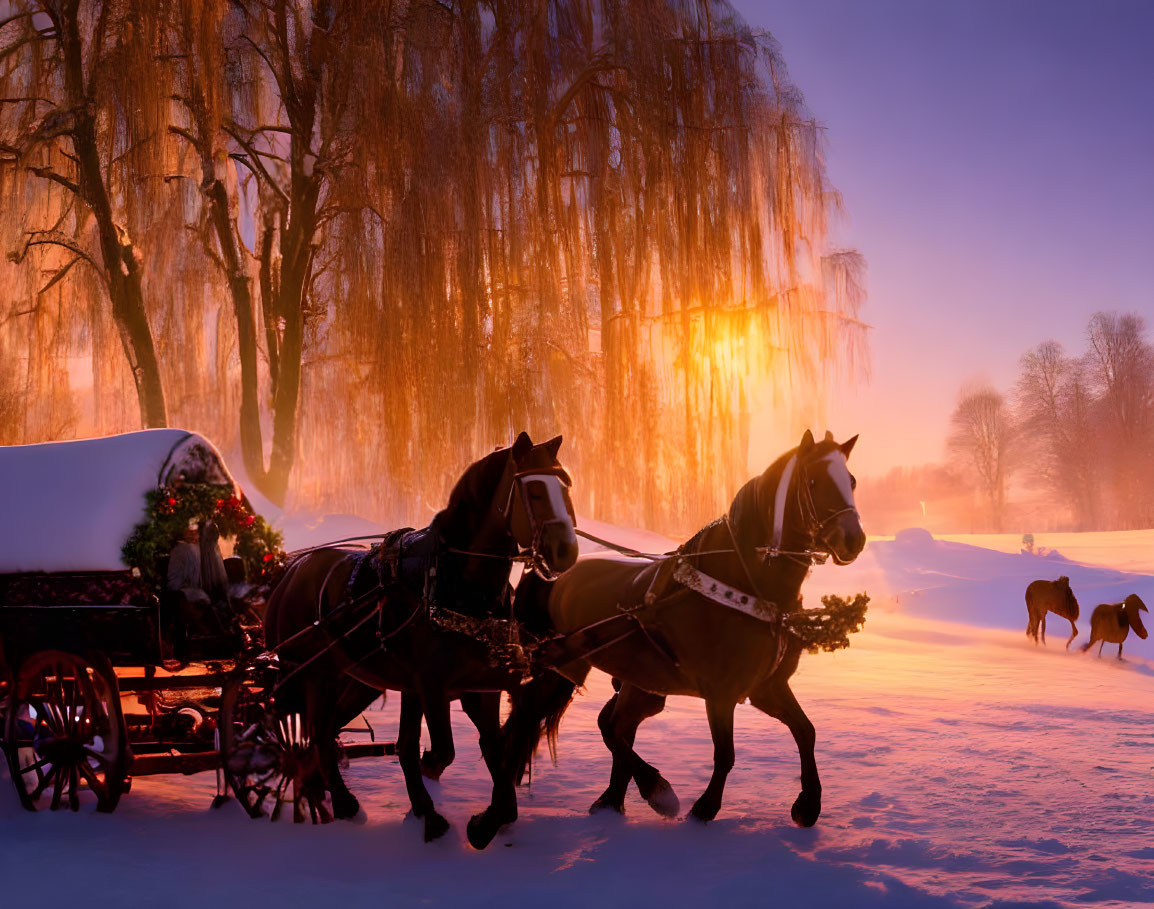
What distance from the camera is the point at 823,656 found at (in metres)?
15.8

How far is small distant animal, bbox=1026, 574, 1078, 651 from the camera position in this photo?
15.9 metres

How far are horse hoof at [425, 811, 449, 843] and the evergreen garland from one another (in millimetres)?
2054

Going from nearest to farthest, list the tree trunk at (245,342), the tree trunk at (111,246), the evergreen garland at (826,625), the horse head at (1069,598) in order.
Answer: the evergreen garland at (826,625), the tree trunk at (111,246), the tree trunk at (245,342), the horse head at (1069,598)

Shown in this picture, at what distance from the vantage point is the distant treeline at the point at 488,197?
43.1 feet

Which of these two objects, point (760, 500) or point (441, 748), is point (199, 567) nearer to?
point (441, 748)

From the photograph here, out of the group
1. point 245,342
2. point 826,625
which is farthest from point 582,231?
point 826,625

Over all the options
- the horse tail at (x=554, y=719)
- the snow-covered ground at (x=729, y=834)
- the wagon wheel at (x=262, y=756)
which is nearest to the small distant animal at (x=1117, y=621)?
the snow-covered ground at (x=729, y=834)

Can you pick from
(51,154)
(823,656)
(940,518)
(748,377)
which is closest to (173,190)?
(51,154)

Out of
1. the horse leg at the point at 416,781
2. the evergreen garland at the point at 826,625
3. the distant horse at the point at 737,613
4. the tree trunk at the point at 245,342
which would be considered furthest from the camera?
the tree trunk at the point at 245,342

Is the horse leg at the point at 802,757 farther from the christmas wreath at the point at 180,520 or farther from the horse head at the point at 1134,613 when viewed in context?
the horse head at the point at 1134,613

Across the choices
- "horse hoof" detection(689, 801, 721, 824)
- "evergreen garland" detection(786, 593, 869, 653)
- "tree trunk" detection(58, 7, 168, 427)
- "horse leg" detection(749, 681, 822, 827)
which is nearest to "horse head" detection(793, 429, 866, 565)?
"evergreen garland" detection(786, 593, 869, 653)

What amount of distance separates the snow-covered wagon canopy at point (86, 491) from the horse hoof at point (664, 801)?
11.3 feet

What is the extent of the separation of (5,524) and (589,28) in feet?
34.3

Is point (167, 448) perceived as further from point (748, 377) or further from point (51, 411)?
point (51, 411)
